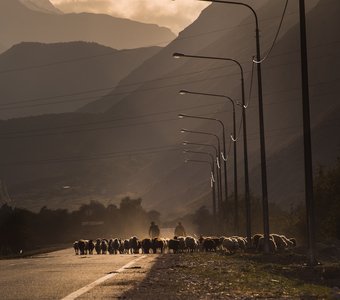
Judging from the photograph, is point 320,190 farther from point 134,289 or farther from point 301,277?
point 134,289

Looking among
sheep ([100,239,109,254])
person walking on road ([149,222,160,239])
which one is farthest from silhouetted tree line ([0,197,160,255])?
person walking on road ([149,222,160,239])

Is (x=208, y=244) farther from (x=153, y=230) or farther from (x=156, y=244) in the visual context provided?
(x=156, y=244)

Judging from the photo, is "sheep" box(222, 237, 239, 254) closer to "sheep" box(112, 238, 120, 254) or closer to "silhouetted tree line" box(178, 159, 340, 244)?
Result: "silhouetted tree line" box(178, 159, 340, 244)

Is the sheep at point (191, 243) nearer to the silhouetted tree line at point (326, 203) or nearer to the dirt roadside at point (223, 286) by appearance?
the silhouetted tree line at point (326, 203)

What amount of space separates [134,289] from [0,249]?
9105 centimetres

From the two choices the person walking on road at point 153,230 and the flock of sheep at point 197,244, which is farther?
the person walking on road at point 153,230

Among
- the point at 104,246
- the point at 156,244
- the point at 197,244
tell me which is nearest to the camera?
the point at 197,244

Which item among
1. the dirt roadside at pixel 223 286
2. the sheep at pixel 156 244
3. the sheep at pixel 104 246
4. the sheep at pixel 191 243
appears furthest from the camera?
the sheep at pixel 104 246

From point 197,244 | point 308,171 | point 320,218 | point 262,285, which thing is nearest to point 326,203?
point 320,218

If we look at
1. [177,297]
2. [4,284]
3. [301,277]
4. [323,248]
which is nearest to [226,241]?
[323,248]

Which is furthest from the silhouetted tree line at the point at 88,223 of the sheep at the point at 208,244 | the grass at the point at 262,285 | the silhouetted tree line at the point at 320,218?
the grass at the point at 262,285

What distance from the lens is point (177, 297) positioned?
1619 cm

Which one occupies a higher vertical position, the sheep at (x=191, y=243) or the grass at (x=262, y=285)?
the sheep at (x=191, y=243)

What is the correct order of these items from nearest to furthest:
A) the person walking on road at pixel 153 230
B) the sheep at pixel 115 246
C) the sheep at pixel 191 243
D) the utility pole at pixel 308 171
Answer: the utility pole at pixel 308 171, the sheep at pixel 191 243, the person walking on road at pixel 153 230, the sheep at pixel 115 246
